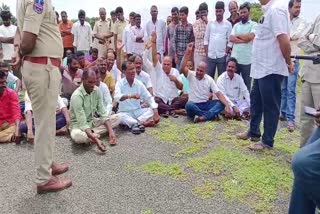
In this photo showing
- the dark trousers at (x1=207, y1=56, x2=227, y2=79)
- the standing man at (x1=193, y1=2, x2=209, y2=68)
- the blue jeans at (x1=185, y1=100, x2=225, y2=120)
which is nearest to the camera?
the blue jeans at (x1=185, y1=100, x2=225, y2=120)

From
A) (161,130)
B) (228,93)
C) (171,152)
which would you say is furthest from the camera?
(228,93)

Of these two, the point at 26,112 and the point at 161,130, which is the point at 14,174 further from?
A: the point at 161,130

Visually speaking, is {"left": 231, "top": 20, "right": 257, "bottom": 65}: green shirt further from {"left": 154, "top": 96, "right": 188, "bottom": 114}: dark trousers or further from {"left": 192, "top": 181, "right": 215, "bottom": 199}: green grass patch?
{"left": 192, "top": 181, "right": 215, "bottom": 199}: green grass patch

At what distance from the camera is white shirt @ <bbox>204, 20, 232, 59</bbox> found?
707 centimetres

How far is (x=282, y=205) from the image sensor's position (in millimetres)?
3320

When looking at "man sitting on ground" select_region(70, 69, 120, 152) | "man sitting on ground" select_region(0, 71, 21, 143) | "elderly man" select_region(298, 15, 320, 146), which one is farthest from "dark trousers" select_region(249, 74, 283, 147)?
"man sitting on ground" select_region(0, 71, 21, 143)

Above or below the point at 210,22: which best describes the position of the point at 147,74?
below

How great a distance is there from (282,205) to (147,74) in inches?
155

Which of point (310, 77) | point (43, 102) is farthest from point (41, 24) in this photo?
point (310, 77)

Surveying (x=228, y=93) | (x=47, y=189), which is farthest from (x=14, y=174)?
(x=228, y=93)

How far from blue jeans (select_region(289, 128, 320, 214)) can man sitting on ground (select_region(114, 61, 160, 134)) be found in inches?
152

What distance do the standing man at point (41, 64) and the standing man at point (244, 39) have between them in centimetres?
423

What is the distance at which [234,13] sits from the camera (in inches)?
290

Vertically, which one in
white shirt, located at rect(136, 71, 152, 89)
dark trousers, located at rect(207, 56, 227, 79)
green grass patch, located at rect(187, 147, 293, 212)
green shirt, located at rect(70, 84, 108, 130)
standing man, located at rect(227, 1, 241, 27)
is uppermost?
standing man, located at rect(227, 1, 241, 27)
